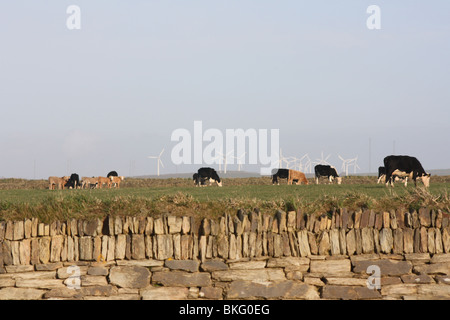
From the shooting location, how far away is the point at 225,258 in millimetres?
12039

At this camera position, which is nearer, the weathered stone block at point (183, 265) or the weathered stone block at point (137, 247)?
the weathered stone block at point (183, 265)

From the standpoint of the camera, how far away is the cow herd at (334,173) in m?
26.5

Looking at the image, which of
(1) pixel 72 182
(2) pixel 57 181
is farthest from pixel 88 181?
(2) pixel 57 181

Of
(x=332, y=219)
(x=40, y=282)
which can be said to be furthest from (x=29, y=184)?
(x=332, y=219)

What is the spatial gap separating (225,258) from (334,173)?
105 ft

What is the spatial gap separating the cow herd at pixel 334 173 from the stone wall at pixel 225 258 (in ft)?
47.8

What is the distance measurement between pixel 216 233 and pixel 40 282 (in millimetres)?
4162

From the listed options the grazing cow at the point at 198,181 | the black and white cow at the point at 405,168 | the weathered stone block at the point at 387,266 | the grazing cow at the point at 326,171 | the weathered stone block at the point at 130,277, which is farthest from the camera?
the grazing cow at the point at 326,171

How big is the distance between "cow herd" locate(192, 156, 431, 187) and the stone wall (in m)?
14.6

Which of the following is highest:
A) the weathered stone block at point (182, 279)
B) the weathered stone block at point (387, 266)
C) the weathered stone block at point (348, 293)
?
the weathered stone block at point (387, 266)

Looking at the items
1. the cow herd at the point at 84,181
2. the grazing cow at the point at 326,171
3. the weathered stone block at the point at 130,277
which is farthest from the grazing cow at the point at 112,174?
the weathered stone block at the point at 130,277

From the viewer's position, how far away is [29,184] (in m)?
42.2

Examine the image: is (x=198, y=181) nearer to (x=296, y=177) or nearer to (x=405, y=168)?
(x=296, y=177)

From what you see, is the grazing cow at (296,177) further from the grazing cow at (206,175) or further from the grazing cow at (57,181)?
the grazing cow at (57,181)
